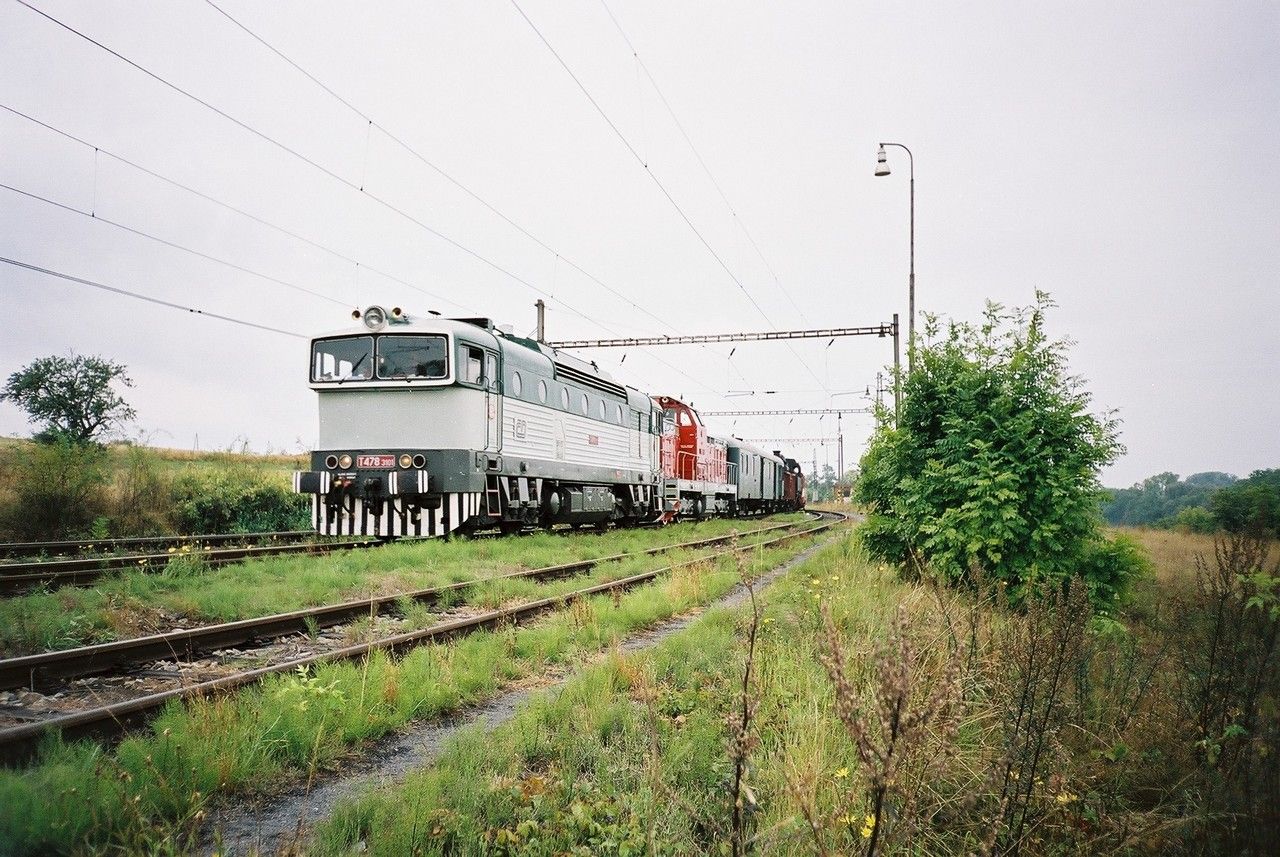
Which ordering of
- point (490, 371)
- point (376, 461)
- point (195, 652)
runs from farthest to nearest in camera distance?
point (490, 371), point (376, 461), point (195, 652)

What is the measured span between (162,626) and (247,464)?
15.0 meters

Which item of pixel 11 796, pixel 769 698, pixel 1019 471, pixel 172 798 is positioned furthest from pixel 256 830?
pixel 1019 471

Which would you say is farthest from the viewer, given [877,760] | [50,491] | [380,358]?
[50,491]

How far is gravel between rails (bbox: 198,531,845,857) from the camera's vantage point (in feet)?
10.2

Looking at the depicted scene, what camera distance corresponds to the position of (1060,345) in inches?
342

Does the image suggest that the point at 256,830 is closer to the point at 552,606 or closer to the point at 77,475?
the point at 552,606

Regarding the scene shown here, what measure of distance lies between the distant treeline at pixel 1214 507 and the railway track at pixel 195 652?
366 cm

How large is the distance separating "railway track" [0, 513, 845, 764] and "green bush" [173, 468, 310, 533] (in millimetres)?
12295

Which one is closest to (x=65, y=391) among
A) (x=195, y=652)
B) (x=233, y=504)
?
(x=233, y=504)

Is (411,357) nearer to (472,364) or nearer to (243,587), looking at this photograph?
(472,364)

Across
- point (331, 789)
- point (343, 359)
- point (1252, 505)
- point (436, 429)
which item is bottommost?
point (331, 789)

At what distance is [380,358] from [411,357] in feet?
1.95

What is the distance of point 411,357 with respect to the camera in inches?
494

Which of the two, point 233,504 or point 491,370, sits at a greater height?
point 491,370
